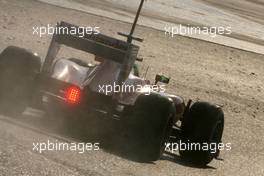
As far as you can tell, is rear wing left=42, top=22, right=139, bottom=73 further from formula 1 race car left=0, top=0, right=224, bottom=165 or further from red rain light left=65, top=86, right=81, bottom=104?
red rain light left=65, top=86, right=81, bottom=104

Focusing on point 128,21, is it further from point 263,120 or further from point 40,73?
point 40,73

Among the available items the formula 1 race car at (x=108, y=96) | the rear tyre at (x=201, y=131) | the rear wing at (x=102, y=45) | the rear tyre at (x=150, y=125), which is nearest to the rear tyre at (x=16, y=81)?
the formula 1 race car at (x=108, y=96)

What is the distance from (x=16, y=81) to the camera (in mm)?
10914

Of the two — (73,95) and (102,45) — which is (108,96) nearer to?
(73,95)

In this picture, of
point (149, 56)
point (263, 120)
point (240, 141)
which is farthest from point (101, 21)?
point (240, 141)

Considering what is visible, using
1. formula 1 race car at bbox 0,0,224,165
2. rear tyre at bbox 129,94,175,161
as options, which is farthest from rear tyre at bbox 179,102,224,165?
rear tyre at bbox 129,94,175,161

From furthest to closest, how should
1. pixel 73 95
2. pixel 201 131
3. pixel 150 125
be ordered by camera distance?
pixel 201 131 → pixel 73 95 → pixel 150 125

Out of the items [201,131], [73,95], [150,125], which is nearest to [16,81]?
[73,95]

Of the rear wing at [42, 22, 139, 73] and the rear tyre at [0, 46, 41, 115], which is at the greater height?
the rear wing at [42, 22, 139, 73]

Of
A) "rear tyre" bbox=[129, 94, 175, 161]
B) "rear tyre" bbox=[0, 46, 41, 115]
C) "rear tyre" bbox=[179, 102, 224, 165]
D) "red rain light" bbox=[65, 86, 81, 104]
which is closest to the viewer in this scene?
"rear tyre" bbox=[129, 94, 175, 161]

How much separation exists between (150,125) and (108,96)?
2.71 ft

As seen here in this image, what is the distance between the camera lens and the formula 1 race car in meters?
10.3

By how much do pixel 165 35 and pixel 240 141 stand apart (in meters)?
12.7

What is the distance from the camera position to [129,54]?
10.8 meters
